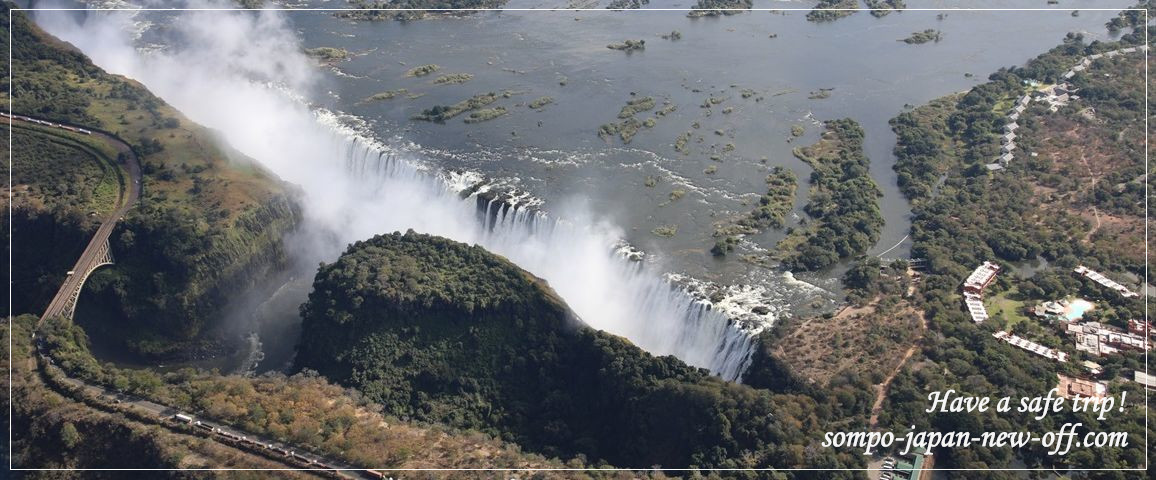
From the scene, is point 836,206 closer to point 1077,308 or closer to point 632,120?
point 1077,308

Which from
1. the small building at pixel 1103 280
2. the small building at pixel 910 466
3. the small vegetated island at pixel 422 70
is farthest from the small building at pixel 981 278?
the small vegetated island at pixel 422 70

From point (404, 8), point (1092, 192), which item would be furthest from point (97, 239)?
point (1092, 192)

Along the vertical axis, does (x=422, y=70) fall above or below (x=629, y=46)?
below

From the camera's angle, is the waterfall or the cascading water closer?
the waterfall

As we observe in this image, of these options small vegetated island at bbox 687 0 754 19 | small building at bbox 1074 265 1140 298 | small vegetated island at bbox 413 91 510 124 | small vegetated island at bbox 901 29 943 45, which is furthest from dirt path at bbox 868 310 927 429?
small vegetated island at bbox 687 0 754 19

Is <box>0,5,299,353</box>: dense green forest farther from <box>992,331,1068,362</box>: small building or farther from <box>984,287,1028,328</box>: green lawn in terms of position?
<box>992,331,1068,362</box>: small building

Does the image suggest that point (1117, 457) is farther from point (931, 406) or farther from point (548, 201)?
point (548, 201)
